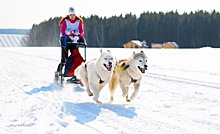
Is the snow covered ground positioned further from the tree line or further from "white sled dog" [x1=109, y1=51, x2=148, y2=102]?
the tree line

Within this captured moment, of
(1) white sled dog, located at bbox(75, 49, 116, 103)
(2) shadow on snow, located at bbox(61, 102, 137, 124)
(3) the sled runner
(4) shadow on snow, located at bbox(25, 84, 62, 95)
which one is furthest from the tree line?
(2) shadow on snow, located at bbox(61, 102, 137, 124)

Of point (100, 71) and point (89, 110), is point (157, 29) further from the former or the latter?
point (89, 110)

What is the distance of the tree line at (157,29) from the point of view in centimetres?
5756

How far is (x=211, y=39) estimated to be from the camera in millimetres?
56906

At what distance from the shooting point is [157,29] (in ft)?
203

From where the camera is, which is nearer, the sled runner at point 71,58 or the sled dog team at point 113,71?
the sled dog team at point 113,71

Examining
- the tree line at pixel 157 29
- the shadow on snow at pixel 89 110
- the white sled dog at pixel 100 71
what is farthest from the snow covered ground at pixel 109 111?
the tree line at pixel 157 29

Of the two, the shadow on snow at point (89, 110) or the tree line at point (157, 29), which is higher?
the tree line at point (157, 29)

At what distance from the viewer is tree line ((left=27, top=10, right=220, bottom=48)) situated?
5756 centimetres

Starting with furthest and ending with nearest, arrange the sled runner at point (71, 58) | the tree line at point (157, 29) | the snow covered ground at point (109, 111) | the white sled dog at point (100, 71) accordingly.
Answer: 1. the tree line at point (157, 29)
2. the sled runner at point (71, 58)
3. the white sled dog at point (100, 71)
4. the snow covered ground at point (109, 111)

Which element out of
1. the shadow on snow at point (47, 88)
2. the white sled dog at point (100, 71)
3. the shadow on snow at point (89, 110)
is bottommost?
the shadow on snow at point (47, 88)

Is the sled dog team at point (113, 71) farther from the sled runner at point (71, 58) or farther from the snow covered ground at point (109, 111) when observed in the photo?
the sled runner at point (71, 58)

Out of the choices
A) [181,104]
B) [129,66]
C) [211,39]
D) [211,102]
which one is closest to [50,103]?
[129,66]

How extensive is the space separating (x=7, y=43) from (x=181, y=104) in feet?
371
